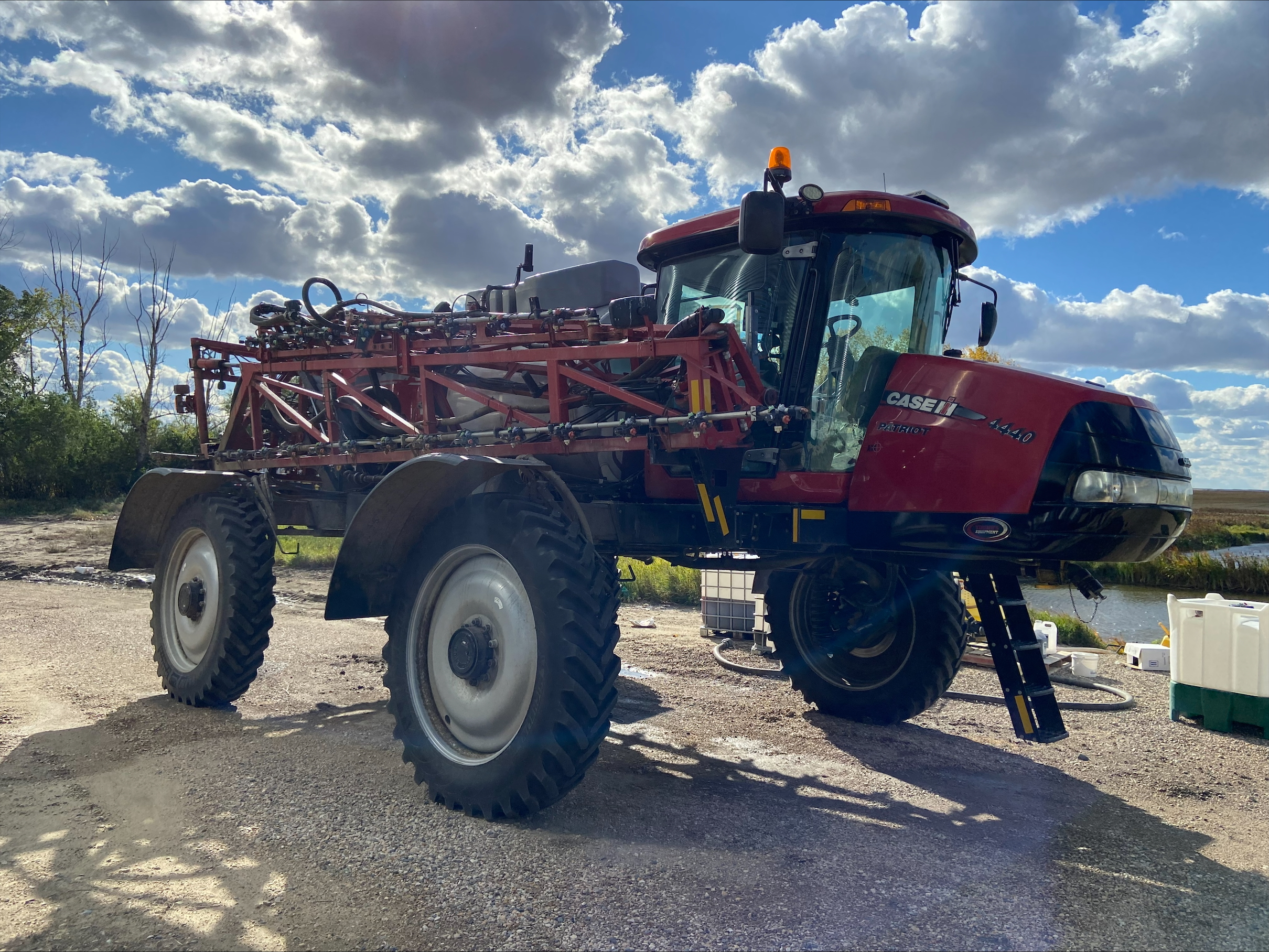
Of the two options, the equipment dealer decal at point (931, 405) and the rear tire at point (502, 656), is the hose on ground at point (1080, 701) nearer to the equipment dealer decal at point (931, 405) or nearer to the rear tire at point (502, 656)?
the equipment dealer decal at point (931, 405)

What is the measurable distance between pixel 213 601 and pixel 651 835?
3.74 metres

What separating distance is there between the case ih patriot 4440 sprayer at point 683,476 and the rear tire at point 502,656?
0.5 inches

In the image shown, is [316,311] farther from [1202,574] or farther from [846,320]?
[1202,574]

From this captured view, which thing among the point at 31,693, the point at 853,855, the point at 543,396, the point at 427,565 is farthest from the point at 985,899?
the point at 31,693

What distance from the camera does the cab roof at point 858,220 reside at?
14.6 ft

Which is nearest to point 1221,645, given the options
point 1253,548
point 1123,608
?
point 1123,608

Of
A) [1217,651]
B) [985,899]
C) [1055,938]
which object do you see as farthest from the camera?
[1217,651]

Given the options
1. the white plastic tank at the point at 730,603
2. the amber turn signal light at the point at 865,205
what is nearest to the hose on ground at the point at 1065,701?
the white plastic tank at the point at 730,603

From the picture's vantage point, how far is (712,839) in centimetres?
358

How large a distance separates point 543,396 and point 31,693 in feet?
14.0

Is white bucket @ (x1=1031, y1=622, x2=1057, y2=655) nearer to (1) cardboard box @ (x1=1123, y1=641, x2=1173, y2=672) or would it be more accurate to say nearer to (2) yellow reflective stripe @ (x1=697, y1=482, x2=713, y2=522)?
(1) cardboard box @ (x1=1123, y1=641, x2=1173, y2=672)

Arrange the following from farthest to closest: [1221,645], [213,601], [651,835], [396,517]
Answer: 1. [1221,645]
2. [213,601]
3. [396,517]
4. [651,835]

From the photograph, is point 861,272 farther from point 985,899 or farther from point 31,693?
point 31,693

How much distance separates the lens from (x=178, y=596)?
623 cm
